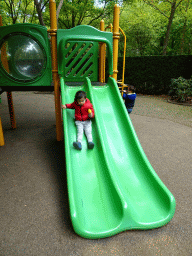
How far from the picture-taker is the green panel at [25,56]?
13.2ft

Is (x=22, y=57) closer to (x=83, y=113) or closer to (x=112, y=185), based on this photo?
(x=83, y=113)

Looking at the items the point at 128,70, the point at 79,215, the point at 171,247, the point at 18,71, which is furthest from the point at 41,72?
the point at 128,70

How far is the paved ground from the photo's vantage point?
199 cm

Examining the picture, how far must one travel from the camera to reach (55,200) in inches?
106

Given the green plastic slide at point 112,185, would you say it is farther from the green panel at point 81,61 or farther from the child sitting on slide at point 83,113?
the green panel at point 81,61

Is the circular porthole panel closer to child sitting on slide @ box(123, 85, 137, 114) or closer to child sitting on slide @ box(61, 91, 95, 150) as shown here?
child sitting on slide @ box(61, 91, 95, 150)

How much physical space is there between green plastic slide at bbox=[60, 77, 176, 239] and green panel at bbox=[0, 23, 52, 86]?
136 centimetres

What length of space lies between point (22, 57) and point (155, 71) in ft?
32.6

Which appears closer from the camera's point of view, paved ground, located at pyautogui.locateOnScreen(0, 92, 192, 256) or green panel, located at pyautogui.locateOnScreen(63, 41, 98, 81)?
paved ground, located at pyautogui.locateOnScreen(0, 92, 192, 256)

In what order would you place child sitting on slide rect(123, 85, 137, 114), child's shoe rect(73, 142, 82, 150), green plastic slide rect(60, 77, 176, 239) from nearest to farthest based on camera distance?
green plastic slide rect(60, 77, 176, 239), child's shoe rect(73, 142, 82, 150), child sitting on slide rect(123, 85, 137, 114)

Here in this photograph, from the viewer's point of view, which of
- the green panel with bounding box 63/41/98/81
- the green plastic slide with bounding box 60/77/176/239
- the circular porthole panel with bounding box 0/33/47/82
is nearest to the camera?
the green plastic slide with bounding box 60/77/176/239

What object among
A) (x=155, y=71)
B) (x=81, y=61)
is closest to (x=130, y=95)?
(x=81, y=61)

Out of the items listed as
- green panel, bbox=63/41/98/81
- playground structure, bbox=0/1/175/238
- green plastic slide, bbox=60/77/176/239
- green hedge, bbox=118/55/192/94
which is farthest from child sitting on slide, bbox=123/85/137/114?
green hedge, bbox=118/55/192/94

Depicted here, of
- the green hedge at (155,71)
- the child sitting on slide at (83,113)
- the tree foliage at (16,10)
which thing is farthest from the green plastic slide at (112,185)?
the tree foliage at (16,10)
